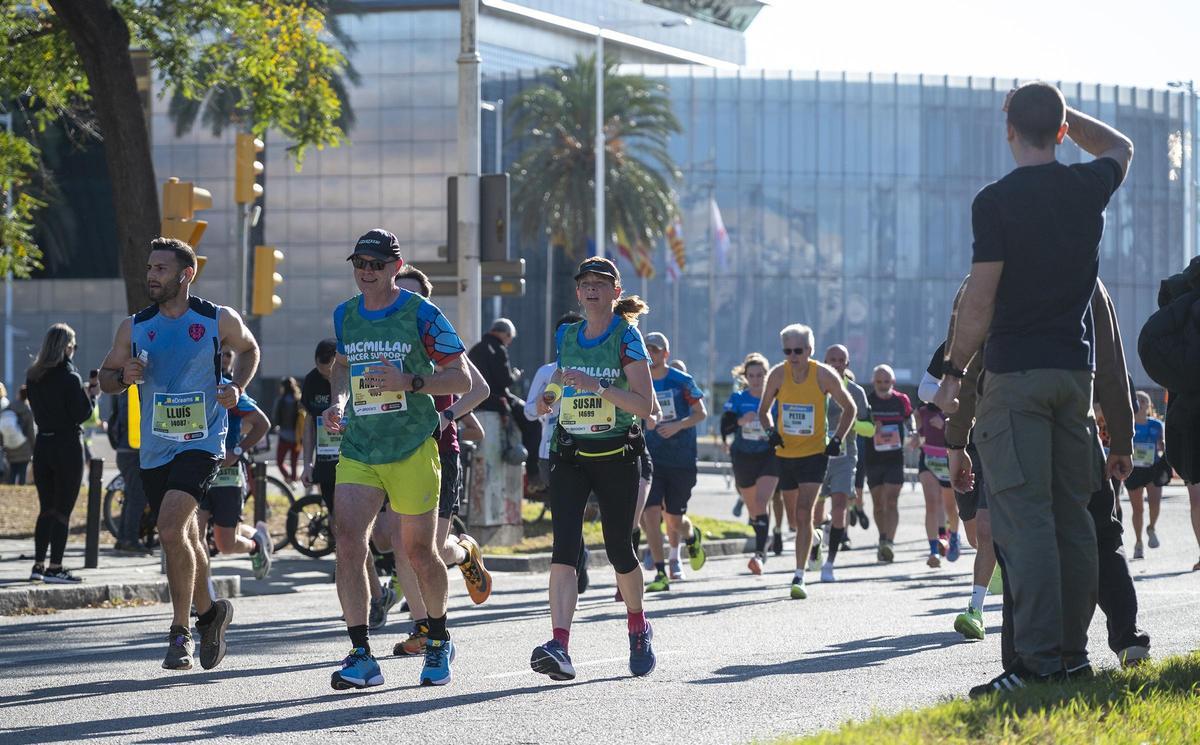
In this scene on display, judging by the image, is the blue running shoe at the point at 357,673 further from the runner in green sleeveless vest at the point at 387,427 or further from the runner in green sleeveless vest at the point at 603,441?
the runner in green sleeveless vest at the point at 603,441

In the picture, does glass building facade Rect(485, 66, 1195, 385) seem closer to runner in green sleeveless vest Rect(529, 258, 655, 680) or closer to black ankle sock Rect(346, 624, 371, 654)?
runner in green sleeveless vest Rect(529, 258, 655, 680)

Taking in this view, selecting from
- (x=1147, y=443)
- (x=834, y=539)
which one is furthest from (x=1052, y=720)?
(x=1147, y=443)

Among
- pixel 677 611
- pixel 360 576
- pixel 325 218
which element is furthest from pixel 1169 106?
pixel 360 576

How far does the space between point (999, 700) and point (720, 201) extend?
6246cm

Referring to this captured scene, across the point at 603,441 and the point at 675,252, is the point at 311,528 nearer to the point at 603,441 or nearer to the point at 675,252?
the point at 603,441

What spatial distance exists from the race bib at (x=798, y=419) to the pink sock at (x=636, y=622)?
5.55 meters

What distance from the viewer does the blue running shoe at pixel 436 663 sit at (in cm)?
783

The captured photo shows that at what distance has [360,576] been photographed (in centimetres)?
764

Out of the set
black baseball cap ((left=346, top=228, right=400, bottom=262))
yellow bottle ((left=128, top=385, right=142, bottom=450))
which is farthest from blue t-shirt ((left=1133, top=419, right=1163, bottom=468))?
black baseball cap ((left=346, top=228, right=400, bottom=262))

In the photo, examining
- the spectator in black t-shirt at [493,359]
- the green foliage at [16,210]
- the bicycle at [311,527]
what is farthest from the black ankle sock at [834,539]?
the green foliage at [16,210]

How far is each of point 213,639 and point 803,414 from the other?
20.6 feet

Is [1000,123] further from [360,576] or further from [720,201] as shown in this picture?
[360,576]

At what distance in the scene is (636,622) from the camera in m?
8.26

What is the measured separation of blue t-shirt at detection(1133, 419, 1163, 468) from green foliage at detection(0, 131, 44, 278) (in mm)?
12613
